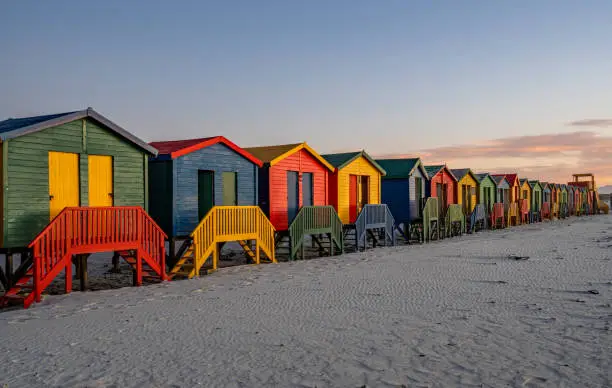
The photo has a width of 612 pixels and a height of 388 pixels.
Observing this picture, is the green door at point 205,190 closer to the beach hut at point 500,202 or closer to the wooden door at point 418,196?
the wooden door at point 418,196

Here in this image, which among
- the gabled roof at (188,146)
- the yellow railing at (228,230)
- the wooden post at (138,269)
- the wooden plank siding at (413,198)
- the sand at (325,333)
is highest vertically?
the gabled roof at (188,146)

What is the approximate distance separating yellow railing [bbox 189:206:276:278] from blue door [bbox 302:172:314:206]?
3.94 meters

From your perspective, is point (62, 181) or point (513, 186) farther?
point (513, 186)

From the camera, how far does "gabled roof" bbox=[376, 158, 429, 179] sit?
1222 inches

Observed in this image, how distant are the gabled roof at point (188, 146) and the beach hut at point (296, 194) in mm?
1873

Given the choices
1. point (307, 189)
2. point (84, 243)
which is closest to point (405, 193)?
point (307, 189)

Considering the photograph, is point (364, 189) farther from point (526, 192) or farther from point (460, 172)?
point (526, 192)

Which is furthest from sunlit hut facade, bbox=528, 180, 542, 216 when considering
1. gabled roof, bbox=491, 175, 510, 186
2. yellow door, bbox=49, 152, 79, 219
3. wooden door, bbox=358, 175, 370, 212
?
yellow door, bbox=49, 152, 79, 219

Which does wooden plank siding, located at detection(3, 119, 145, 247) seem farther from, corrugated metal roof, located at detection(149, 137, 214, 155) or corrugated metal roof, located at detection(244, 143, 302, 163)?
corrugated metal roof, located at detection(244, 143, 302, 163)

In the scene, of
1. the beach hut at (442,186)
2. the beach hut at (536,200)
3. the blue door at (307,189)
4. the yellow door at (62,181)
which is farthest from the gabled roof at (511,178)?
the yellow door at (62,181)

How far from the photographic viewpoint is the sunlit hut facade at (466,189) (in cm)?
3825

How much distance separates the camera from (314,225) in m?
22.1

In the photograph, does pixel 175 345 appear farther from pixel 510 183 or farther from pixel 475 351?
pixel 510 183

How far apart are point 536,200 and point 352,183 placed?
37914 millimetres
